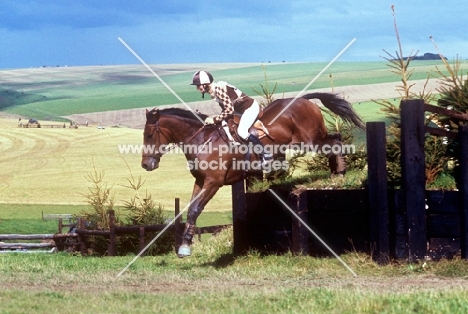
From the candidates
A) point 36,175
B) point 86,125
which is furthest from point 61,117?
point 36,175

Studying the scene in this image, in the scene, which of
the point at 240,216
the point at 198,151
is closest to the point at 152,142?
the point at 198,151

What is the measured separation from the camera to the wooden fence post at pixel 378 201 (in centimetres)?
1194

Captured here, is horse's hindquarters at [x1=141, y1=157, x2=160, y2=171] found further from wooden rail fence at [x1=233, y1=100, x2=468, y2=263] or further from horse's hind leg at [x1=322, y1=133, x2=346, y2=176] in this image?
horse's hind leg at [x1=322, y1=133, x2=346, y2=176]

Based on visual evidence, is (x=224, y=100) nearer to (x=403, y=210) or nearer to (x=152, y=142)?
(x=152, y=142)

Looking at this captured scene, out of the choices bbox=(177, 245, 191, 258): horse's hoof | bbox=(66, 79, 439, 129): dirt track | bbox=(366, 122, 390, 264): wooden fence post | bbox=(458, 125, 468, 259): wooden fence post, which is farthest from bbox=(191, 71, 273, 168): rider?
bbox=(66, 79, 439, 129): dirt track

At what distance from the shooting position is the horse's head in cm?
1199

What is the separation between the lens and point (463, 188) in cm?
1162

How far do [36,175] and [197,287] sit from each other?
35.8 m

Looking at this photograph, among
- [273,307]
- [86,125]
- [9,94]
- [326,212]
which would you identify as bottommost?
[273,307]

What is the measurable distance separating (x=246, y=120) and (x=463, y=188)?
3406 mm

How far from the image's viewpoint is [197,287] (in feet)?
35.2

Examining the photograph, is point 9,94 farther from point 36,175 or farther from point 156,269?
point 156,269

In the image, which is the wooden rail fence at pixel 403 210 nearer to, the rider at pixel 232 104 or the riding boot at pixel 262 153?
the riding boot at pixel 262 153

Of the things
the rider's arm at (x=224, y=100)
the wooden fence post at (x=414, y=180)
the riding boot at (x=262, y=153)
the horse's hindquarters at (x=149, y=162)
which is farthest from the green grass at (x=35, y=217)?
the wooden fence post at (x=414, y=180)
